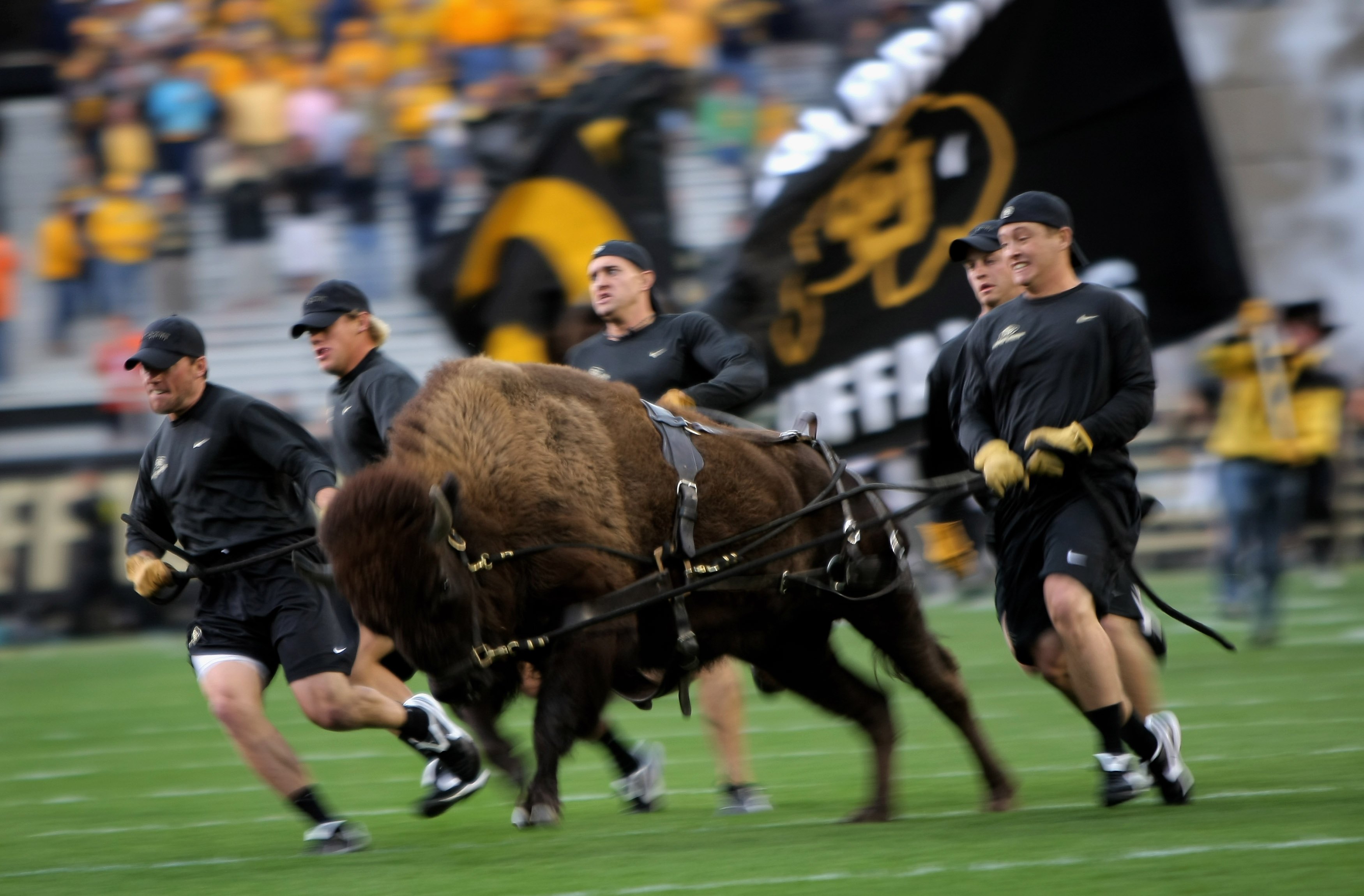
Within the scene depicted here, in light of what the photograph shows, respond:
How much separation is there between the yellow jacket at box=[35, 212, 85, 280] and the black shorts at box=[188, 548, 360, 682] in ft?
37.2

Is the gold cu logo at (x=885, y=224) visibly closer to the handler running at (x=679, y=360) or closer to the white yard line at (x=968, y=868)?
the handler running at (x=679, y=360)

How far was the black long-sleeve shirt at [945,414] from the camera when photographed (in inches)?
260

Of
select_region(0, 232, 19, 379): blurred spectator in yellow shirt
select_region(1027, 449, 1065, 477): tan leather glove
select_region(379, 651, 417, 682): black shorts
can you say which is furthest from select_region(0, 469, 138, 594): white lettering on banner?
select_region(1027, 449, 1065, 477): tan leather glove

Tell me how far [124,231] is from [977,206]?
29.3 ft

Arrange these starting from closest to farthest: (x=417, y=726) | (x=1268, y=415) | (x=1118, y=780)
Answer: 1. (x=1118, y=780)
2. (x=417, y=726)
3. (x=1268, y=415)

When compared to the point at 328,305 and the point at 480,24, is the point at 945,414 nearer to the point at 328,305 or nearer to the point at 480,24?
the point at 328,305

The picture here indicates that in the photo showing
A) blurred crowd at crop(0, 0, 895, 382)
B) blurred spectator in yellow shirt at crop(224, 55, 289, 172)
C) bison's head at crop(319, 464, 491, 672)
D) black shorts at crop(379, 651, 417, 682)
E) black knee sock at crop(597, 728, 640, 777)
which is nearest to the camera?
bison's head at crop(319, 464, 491, 672)

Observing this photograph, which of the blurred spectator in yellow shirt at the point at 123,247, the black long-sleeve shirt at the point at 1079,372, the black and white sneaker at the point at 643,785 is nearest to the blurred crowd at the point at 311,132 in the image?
the blurred spectator in yellow shirt at the point at 123,247

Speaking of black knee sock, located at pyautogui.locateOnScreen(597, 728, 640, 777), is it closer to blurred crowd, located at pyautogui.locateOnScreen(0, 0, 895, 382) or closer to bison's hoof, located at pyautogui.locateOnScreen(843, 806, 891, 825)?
bison's hoof, located at pyautogui.locateOnScreen(843, 806, 891, 825)

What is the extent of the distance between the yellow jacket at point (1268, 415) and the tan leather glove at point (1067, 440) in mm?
6610

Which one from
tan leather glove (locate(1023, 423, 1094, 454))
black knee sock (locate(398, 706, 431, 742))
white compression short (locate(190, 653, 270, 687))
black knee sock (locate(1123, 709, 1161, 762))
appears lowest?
black knee sock (locate(1123, 709, 1161, 762))

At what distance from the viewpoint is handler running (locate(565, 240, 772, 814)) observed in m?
6.98

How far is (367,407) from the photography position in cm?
676

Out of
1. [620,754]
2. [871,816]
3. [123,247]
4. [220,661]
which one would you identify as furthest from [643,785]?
[123,247]
